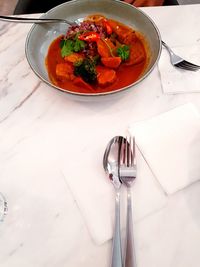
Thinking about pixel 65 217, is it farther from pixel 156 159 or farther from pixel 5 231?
pixel 156 159

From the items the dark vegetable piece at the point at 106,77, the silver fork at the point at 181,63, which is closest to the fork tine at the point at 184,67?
the silver fork at the point at 181,63

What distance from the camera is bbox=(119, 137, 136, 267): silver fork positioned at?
0.63 m

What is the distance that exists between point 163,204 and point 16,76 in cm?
55

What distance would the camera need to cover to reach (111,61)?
35.2 inches

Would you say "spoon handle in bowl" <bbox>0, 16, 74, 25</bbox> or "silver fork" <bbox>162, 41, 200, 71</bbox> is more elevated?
Result: "spoon handle in bowl" <bbox>0, 16, 74, 25</bbox>

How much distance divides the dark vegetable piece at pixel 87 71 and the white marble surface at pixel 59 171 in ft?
0.22

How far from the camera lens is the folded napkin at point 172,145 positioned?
75 cm

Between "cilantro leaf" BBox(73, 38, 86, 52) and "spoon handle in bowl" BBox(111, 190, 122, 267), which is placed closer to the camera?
"spoon handle in bowl" BBox(111, 190, 122, 267)

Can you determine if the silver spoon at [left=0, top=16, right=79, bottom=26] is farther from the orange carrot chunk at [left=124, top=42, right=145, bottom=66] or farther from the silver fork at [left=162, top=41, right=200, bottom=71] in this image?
the silver fork at [left=162, top=41, right=200, bottom=71]

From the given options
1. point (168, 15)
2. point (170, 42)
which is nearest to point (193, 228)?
point (170, 42)

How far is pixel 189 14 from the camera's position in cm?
111

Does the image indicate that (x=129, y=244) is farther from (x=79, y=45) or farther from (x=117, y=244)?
(x=79, y=45)

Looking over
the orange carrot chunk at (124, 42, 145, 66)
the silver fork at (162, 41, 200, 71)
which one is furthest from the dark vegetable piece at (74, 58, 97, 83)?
the silver fork at (162, 41, 200, 71)

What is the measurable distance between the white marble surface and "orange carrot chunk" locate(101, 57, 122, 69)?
9 cm
